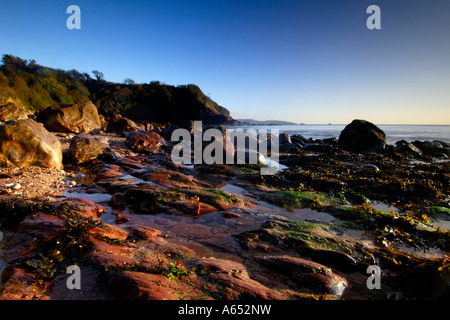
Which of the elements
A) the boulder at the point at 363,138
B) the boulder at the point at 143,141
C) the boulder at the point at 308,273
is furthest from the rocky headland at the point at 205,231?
the boulder at the point at 363,138

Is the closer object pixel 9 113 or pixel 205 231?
pixel 205 231

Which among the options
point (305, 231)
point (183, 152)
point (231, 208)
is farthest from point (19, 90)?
point (305, 231)

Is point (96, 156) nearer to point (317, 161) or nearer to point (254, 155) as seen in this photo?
point (254, 155)

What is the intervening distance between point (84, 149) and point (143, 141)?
5066mm

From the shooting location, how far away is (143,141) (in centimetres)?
A: 1335

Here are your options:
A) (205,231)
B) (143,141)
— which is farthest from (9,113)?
(205,231)

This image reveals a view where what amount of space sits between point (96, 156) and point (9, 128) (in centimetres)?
306

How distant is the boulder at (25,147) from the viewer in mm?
6043

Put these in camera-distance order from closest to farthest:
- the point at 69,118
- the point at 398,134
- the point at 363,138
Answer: the point at 69,118, the point at 363,138, the point at 398,134

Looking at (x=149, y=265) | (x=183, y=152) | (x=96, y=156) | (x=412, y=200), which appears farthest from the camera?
(x=183, y=152)

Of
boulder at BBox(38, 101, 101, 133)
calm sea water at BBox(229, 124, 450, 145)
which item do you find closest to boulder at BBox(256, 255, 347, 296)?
boulder at BBox(38, 101, 101, 133)

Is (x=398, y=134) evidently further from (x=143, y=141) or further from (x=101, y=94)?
(x=101, y=94)

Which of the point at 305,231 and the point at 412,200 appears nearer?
the point at 305,231
